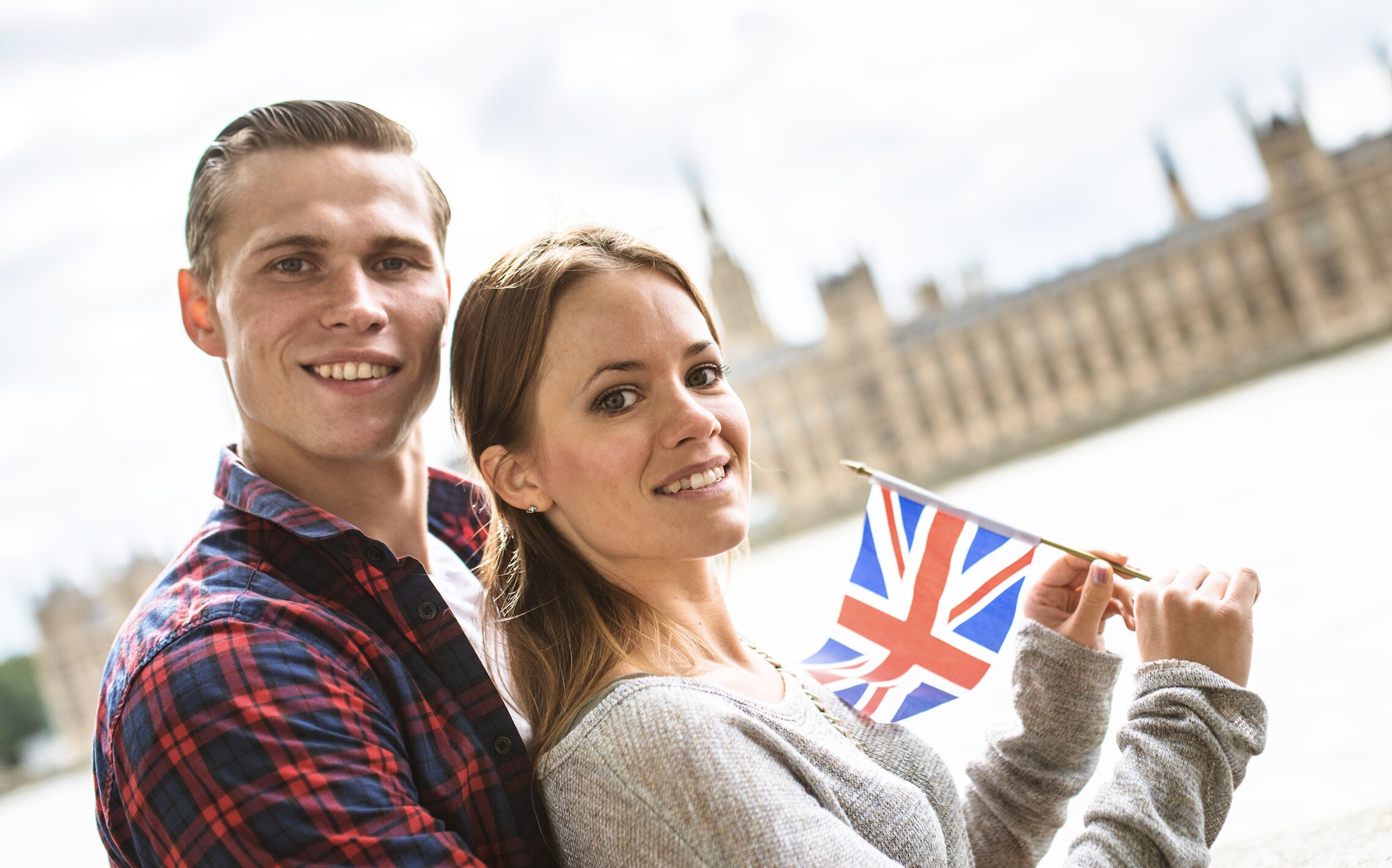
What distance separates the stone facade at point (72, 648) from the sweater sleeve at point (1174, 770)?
98.9ft

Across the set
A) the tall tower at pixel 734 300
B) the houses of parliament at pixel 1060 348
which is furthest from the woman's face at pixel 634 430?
the tall tower at pixel 734 300

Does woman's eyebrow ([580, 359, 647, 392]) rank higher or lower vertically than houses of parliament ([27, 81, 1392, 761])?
higher

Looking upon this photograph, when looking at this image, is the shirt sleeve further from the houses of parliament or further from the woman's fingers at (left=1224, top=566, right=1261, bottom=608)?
the houses of parliament

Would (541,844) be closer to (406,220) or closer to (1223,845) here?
(406,220)

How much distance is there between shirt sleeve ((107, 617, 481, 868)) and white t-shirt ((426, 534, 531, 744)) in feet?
0.47

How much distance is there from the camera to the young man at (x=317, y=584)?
734 mm

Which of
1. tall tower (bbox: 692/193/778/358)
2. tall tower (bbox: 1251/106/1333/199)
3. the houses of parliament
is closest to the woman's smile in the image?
the houses of parliament

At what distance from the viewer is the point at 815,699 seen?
1000mm

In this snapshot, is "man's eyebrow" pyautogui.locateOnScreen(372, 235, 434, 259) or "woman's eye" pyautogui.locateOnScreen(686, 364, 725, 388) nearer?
"woman's eye" pyautogui.locateOnScreen(686, 364, 725, 388)

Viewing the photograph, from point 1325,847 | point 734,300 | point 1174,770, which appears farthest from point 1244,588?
point 734,300

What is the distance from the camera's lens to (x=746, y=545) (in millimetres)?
1195

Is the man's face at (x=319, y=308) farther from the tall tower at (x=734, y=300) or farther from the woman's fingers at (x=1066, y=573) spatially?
the tall tower at (x=734, y=300)

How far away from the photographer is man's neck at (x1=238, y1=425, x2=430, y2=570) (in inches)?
40.9

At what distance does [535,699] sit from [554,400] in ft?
0.74
